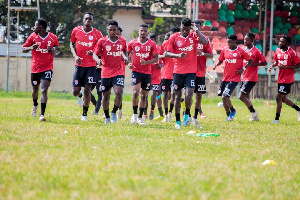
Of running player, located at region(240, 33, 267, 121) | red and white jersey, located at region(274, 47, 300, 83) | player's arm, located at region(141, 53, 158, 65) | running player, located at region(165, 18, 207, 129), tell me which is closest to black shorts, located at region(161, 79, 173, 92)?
running player, located at region(240, 33, 267, 121)

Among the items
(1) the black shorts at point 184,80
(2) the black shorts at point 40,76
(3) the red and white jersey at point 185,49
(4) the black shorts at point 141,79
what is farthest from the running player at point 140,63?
(2) the black shorts at point 40,76

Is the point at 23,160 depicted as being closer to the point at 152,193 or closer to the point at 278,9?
the point at 152,193

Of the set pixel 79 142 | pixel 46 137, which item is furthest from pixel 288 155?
pixel 46 137

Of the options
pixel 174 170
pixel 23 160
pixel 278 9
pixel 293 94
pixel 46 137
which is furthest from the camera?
pixel 278 9

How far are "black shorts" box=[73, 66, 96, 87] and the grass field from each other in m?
2.24

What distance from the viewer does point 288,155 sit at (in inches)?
274

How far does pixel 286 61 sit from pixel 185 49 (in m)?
4.45

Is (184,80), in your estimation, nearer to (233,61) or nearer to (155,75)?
(155,75)

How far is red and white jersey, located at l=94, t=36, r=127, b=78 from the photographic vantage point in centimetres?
1034

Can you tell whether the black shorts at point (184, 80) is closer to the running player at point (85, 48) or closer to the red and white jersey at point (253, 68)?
the running player at point (85, 48)

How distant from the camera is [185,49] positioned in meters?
10.2

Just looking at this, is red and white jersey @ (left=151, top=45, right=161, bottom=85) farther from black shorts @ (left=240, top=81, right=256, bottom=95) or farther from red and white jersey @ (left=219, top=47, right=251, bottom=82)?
black shorts @ (left=240, top=81, right=256, bottom=95)

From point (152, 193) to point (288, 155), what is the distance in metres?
3.47

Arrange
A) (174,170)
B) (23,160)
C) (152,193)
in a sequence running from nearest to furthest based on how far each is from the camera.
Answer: (152,193) → (174,170) → (23,160)
